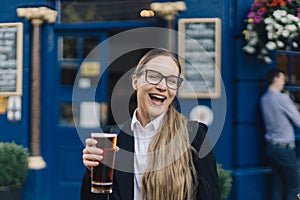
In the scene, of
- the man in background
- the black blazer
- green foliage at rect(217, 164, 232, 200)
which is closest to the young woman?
the black blazer

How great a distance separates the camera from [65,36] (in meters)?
5.84

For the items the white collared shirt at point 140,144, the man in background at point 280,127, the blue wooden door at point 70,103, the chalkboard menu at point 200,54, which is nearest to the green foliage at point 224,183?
the man in background at point 280,127

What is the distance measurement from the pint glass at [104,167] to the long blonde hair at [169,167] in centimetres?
15

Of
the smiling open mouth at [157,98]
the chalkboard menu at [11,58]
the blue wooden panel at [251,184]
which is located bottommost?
the blue wooden panel at [251,184]

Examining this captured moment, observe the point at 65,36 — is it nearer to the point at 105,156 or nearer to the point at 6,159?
the point at 6,159

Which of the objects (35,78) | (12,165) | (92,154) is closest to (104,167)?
(92,154)

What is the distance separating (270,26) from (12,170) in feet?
10.4

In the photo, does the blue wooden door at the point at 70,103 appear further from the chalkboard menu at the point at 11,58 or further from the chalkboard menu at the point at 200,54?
the chalkboard menu at the point at 200,54

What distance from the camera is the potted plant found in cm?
532

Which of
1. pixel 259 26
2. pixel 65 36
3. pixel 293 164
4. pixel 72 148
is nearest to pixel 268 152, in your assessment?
pixel 293 164

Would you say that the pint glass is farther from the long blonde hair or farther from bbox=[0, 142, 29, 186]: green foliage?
bbox=[0, 142, 29, 186]: green foliage

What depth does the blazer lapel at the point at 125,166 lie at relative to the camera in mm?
1889

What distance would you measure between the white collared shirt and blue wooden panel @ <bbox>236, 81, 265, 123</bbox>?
3354mm

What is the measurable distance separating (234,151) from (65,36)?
2.45 m
